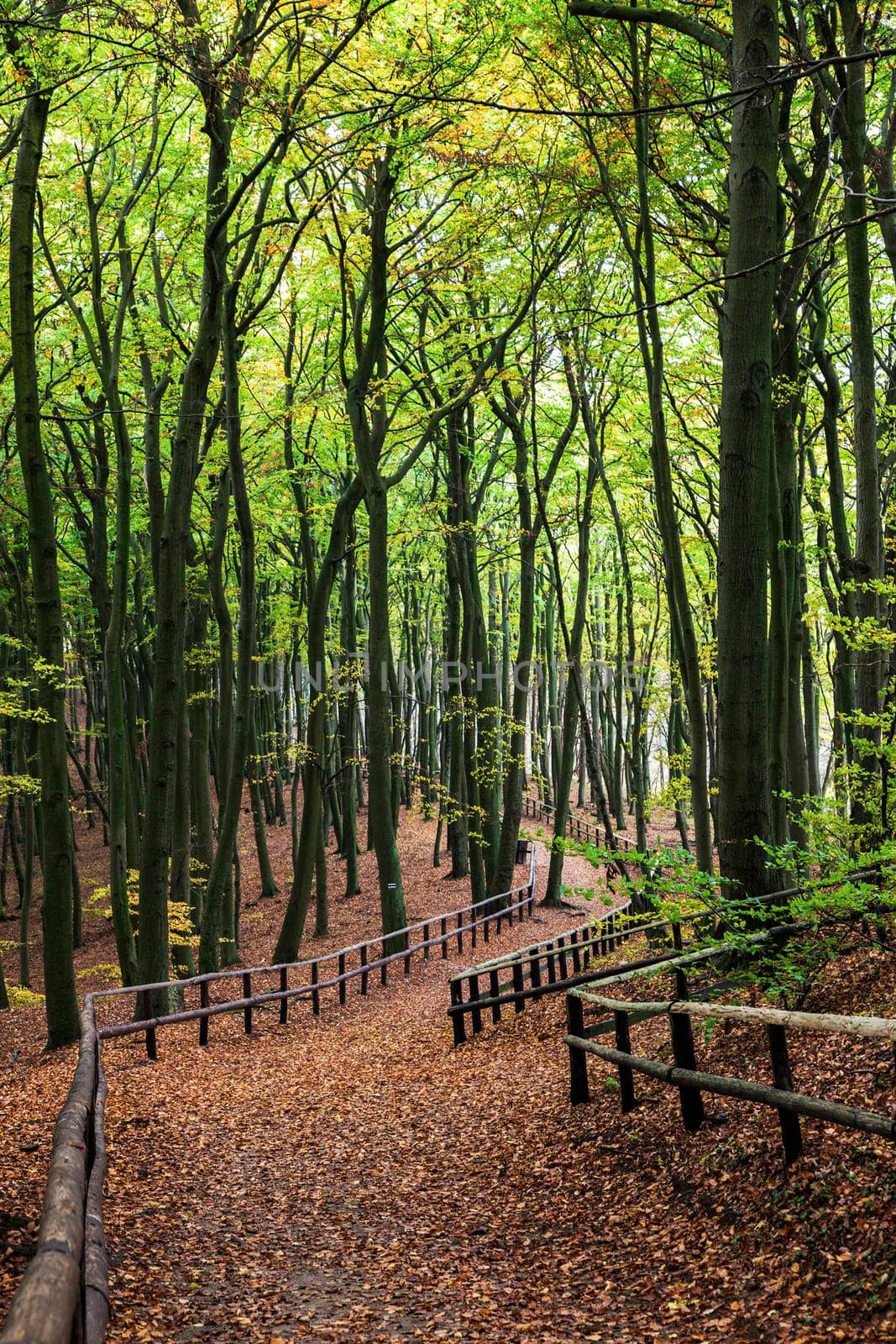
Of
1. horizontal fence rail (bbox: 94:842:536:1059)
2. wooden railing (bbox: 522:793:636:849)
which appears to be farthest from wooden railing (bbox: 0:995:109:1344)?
wooden railing (bbox: 522:793:636:849)

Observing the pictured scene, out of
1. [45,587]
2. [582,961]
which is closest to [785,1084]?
[45,587]

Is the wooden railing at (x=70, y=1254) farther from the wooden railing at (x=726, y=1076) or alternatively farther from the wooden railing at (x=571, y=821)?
the wooden railing at (x=571, y=821)

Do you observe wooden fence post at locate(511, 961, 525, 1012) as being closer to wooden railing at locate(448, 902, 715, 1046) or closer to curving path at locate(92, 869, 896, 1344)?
wooden railing at locate(448, 902, 715, 1046)

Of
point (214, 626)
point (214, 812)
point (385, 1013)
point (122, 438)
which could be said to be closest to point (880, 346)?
point (122, 438)

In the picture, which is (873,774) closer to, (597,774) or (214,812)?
(597,774)

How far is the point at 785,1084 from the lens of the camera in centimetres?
464

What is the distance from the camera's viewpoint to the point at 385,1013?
14.0 m

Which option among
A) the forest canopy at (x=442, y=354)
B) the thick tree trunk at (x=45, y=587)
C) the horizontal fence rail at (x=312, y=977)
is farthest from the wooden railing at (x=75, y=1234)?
Result: the forest canopy at (x=442, y=354)

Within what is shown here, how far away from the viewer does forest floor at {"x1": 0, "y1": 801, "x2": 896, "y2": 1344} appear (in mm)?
4164

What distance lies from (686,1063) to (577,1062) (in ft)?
6.04

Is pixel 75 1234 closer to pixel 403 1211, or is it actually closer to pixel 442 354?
pixel 403 1211

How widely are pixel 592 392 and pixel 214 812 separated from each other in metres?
24.4

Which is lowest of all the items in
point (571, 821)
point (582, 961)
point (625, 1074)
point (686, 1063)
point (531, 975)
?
point (571, 821)

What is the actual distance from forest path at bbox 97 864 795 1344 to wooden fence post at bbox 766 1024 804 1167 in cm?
49
